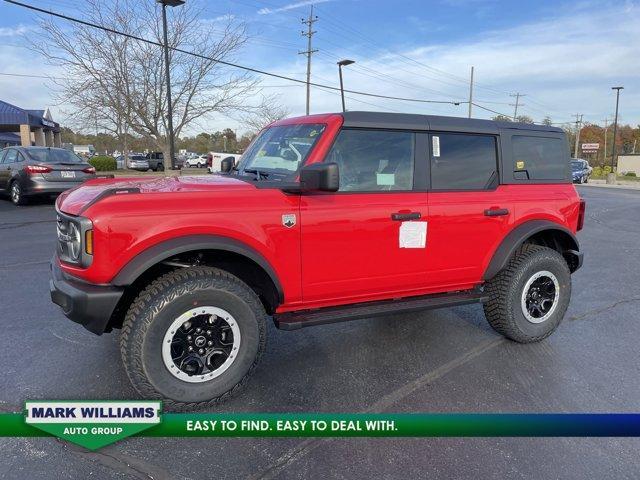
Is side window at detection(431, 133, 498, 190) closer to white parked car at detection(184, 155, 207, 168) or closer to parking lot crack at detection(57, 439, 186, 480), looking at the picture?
parking lot crack at detection(57, 439, 186, 480)

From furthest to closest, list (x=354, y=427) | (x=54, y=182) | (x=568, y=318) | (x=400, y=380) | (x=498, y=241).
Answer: (x=54, y=182) < (x=568, y=318) < (x=498, y=241) < (x=400, y=380) < (x=354, y=427)

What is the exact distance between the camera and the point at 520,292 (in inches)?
155

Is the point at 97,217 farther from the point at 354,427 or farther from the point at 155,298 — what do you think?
the point at 354,427

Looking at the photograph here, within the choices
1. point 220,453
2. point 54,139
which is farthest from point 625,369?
point 54,139

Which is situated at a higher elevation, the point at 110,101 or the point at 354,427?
the point at 110,101

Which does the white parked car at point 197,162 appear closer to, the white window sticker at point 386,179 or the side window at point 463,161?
the side window at point 463,161

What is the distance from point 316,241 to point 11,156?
12515mm

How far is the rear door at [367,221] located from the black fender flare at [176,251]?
41cm

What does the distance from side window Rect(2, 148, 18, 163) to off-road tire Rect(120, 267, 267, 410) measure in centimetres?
1183

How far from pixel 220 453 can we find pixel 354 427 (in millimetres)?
1500

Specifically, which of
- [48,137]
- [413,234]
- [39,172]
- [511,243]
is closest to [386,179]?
[413,234]

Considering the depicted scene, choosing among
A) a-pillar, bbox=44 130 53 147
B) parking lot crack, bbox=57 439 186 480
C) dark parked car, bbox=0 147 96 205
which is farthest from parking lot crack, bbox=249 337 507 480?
a-pillar, bbox=44 130 53 147

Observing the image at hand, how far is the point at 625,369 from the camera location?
3547 mm

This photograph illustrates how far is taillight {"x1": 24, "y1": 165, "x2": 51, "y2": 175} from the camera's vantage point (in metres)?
11.3
